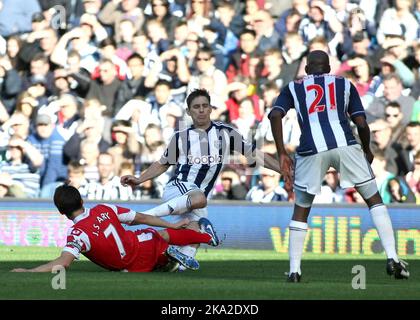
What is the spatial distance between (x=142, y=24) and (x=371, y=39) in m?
3.59

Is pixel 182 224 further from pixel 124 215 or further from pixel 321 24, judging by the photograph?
pixel 321 24

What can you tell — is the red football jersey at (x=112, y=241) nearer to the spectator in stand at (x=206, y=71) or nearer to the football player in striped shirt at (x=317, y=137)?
the football player in striped shirt at (x=317, y=137)

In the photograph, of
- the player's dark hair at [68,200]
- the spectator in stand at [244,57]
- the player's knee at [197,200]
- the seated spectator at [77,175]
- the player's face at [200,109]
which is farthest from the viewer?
the spectator in stand at [244,57]

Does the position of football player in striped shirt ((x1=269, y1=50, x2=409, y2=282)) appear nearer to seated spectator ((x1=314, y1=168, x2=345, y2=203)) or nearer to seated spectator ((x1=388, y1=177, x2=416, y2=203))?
seated spectator ((x1=388, y1=177, x2=416, y2=203))

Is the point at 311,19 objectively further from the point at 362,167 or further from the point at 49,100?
the point at 362,167

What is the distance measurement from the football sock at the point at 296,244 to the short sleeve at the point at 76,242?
6.00ft

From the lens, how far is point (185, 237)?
1146 centimetres

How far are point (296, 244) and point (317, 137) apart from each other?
2.97 feet

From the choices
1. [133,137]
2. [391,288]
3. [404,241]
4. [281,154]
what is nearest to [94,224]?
[281,154]

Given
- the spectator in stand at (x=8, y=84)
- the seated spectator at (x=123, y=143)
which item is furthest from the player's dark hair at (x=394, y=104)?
the spectator in stand at (x=8, y=84)

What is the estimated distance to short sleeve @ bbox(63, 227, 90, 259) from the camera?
1039 cm

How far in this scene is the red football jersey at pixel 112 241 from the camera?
34.4 ft

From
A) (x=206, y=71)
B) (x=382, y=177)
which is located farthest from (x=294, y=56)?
(x=382, y=177)

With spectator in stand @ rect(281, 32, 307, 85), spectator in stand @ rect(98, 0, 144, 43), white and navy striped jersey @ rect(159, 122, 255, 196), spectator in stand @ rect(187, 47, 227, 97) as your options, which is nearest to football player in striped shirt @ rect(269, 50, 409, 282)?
white and navy striped jersey @ rect(159, 122, 255, 196)
